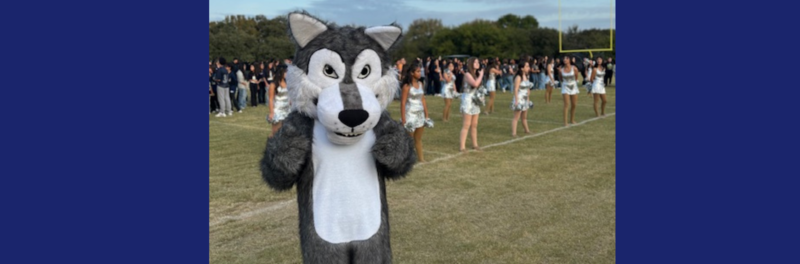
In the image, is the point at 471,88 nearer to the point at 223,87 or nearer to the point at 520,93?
the point at 520,93

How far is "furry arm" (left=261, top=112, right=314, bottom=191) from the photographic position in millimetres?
3074

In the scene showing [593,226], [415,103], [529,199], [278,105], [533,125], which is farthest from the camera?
[533,125]

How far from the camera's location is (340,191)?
3135mm

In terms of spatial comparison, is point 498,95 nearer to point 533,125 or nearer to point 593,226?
point 533,125

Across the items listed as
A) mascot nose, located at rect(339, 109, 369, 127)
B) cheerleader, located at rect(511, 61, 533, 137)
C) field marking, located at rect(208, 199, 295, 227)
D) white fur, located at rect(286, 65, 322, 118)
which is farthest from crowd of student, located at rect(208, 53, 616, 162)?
field marking, located at rect(208, 199, 295, 227)

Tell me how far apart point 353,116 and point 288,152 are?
0.42m

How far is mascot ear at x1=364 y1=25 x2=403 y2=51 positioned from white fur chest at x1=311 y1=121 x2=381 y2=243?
510 millimetres

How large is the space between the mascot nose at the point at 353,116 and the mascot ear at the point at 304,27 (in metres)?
0.57

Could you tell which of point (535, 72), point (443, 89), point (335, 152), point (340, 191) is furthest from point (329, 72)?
point (535, 72)

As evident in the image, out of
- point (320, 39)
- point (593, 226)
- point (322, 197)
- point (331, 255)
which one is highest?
point (320, 39)

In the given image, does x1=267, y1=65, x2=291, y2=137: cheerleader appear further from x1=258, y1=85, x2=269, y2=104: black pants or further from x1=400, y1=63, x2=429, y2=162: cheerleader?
x1=258, y1=85, x2=269, y2=104: black pants

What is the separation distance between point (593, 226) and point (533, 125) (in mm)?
7666

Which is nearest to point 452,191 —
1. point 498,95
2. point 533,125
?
point 533,125

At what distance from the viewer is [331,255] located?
312cm
